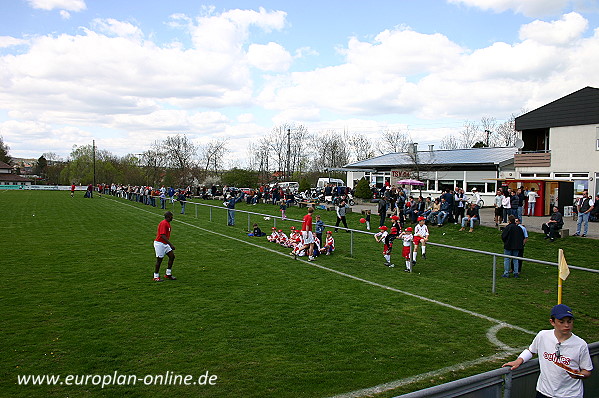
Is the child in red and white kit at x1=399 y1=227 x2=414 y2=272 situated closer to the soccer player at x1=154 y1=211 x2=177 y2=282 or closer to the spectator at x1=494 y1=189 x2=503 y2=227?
the soccer player at x1=154 y1=211 x2=177 y2=282

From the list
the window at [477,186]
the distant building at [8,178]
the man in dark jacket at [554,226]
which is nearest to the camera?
the man in dark jacket at [554,226]

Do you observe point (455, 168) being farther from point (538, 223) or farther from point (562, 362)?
point (562, 362)

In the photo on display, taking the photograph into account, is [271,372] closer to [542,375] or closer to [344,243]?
[542,375]

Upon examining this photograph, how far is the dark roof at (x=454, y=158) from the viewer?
34250 millimetres

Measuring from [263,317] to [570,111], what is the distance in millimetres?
26541

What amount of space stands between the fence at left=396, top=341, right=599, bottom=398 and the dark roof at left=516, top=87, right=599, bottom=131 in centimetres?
2634

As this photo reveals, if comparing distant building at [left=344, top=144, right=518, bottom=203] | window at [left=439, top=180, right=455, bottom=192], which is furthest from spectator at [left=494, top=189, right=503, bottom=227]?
window at [left=439, top=180, right=455, bottom=192]

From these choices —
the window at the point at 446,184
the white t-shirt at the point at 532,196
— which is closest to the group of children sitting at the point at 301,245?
the white t-shirt at the point at 532,196

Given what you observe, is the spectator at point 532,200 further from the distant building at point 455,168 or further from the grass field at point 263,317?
the grass field at point 263,317

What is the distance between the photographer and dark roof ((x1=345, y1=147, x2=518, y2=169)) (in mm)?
34250

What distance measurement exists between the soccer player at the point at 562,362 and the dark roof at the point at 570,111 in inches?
1053

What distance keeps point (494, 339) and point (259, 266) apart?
744 centimetres

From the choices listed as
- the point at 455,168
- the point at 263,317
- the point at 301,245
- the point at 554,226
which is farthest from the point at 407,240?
the point at 455,168

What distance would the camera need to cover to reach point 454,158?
38719mm
